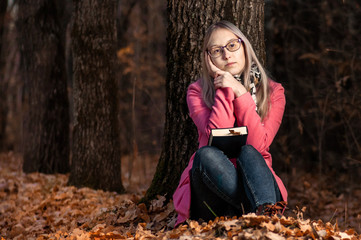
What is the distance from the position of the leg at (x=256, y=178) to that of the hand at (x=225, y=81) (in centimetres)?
52

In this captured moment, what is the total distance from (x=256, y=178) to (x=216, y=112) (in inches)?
24.7

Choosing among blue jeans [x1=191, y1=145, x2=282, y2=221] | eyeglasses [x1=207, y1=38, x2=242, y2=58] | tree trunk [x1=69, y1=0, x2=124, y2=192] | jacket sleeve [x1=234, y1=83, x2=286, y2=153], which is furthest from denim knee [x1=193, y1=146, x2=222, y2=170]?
tree trunk [x1=69, y1=0, x2=124, y2=192]

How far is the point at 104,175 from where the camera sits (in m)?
7.22

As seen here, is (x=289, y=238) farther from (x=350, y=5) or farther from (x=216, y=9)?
(x=350, y=5)

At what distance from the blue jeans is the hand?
51cm

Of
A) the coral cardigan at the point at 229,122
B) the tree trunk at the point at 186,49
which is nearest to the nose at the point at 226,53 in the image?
the coral cardigan at the point at 229,122

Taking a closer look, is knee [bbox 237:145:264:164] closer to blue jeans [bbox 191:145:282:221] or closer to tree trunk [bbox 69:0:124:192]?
blue jeans [bbox 191:145:282:221]

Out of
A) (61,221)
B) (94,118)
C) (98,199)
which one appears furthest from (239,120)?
(94,118)

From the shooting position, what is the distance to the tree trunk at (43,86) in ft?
29.0

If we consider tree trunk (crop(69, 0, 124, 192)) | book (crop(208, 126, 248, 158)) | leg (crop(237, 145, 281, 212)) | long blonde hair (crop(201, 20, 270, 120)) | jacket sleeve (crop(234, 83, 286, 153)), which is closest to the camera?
leg (crop(237, 145, 281, 212))

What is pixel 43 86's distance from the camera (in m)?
8.87

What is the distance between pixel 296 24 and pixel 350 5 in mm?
1877

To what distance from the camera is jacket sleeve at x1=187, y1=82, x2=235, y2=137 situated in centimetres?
358

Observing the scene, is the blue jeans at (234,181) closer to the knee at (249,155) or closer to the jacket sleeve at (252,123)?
the knee at (249,155)
